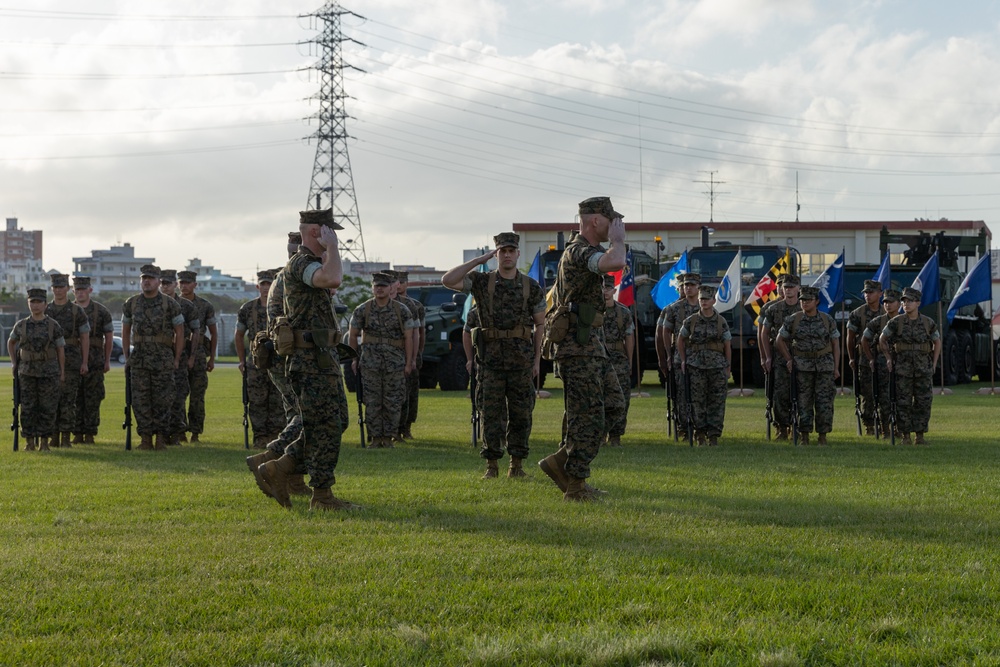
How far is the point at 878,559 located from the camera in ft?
20.0

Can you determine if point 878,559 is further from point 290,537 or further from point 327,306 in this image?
point 327,306

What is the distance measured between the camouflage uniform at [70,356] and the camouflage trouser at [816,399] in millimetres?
7994

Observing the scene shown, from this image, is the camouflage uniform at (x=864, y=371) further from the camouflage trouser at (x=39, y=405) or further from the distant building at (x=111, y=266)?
the distant building at (x=111, y=266)

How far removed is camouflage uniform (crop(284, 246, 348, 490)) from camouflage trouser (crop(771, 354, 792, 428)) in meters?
7.37

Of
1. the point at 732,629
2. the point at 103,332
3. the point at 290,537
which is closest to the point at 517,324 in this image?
the point at 290,537

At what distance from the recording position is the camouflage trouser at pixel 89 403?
1446 cm

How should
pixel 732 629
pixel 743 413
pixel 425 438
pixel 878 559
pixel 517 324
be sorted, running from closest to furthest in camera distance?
pixel 732 629
pixel 878 559
pixel 517 324
pixel 425 438
pixel 743 413

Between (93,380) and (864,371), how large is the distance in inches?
362

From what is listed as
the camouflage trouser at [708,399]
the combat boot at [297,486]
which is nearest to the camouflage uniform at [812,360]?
the camouflage trouser at [708,399]

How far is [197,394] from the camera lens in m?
14.6

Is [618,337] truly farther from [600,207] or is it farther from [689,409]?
[600,207]

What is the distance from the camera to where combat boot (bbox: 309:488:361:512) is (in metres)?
7.95

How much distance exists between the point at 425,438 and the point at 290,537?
7725 millimetres

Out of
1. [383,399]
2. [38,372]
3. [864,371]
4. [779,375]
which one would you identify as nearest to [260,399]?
[383,399]
